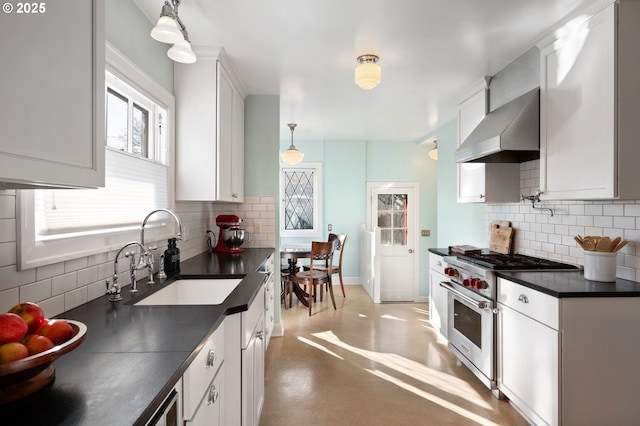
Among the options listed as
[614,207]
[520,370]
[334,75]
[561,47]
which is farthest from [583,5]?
[520,370]

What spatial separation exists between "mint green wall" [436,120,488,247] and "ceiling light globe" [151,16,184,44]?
10.8 ft

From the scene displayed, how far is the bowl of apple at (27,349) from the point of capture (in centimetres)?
75

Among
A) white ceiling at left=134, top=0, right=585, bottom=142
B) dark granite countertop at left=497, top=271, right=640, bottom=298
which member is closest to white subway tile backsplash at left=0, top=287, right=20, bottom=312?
white ceiling at left=134, top=0, right=585, bottom=142

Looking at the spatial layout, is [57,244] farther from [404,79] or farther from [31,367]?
[404,79]

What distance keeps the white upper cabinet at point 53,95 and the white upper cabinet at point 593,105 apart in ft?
7.73

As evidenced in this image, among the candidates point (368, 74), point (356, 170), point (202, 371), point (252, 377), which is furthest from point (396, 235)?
point (202, 371)

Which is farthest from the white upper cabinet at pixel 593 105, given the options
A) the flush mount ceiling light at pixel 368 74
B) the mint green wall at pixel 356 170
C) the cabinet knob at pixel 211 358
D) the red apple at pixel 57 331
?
the mint green wall at pixel 356 170

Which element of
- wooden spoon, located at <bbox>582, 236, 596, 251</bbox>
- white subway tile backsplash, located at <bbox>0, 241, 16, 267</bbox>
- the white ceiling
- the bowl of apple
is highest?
the white ceiling

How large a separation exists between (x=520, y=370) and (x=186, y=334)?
206 centimetres

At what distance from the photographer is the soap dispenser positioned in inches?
89.9

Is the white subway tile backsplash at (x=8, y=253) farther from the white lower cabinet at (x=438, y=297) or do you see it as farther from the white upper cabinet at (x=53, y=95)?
the white lower cabinet at (x=438, y=297)

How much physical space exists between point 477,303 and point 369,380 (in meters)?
1.01

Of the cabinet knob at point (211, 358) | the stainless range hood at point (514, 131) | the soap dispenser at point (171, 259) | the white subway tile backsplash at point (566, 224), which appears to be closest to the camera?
the cabinet knob at point (211, 358)

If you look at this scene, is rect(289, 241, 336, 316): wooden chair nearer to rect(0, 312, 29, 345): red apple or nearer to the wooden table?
the wooden table
